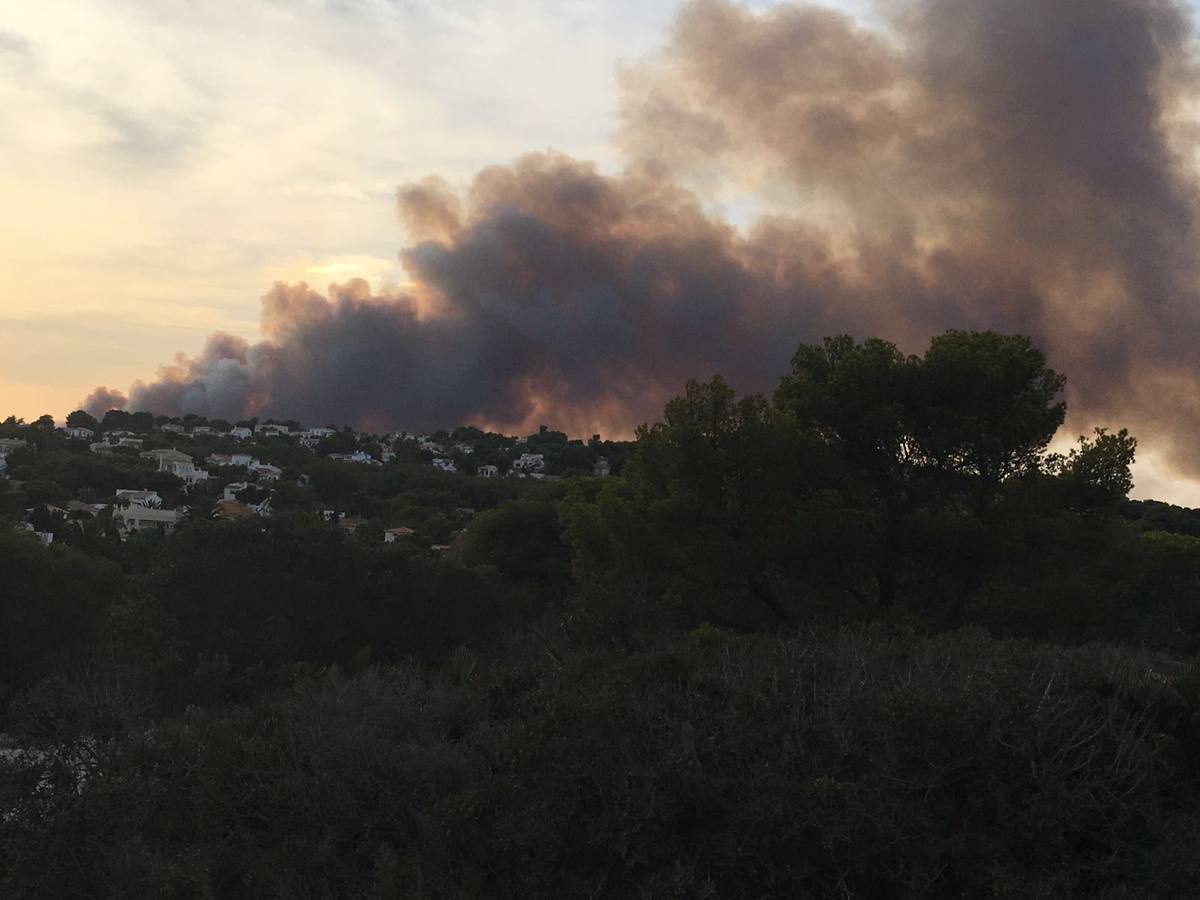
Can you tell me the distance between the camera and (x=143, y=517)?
179 feet

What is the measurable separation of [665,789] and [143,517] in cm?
5077

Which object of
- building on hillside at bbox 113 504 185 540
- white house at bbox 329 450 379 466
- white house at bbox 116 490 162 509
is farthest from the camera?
white house at bbox 329 450 379 466

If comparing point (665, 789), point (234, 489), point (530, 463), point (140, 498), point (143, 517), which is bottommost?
point (665, 789)

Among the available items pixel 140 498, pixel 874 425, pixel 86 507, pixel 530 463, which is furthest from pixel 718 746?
pixel 530 463

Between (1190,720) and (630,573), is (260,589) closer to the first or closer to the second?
(630,573)

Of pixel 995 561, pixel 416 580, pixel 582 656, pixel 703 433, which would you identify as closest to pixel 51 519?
pixel 416 580

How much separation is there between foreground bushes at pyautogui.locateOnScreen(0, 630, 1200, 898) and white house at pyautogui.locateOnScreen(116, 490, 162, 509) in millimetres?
52578

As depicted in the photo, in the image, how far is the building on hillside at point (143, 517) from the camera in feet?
168

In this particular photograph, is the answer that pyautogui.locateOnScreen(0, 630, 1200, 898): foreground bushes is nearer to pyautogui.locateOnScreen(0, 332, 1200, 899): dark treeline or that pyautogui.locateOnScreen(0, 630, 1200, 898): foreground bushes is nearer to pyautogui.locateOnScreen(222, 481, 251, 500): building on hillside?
pyautogui.locateOnScreen(0, 332, 1200, 899): dark treeline

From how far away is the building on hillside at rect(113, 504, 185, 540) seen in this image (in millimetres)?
51094

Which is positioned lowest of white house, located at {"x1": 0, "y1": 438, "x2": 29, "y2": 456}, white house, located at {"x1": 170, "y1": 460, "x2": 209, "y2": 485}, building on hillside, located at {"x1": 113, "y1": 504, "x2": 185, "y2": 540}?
building on hillside, located at {"x1": 113, "y1": 504, "x2": 185, "y2": 540}

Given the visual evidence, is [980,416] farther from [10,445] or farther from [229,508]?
[10,445]

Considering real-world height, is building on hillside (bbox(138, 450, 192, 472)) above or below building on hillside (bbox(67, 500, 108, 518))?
above

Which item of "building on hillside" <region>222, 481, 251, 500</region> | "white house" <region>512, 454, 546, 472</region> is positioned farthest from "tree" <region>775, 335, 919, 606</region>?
"white house" <region>512, 454, 546, 472</region>
